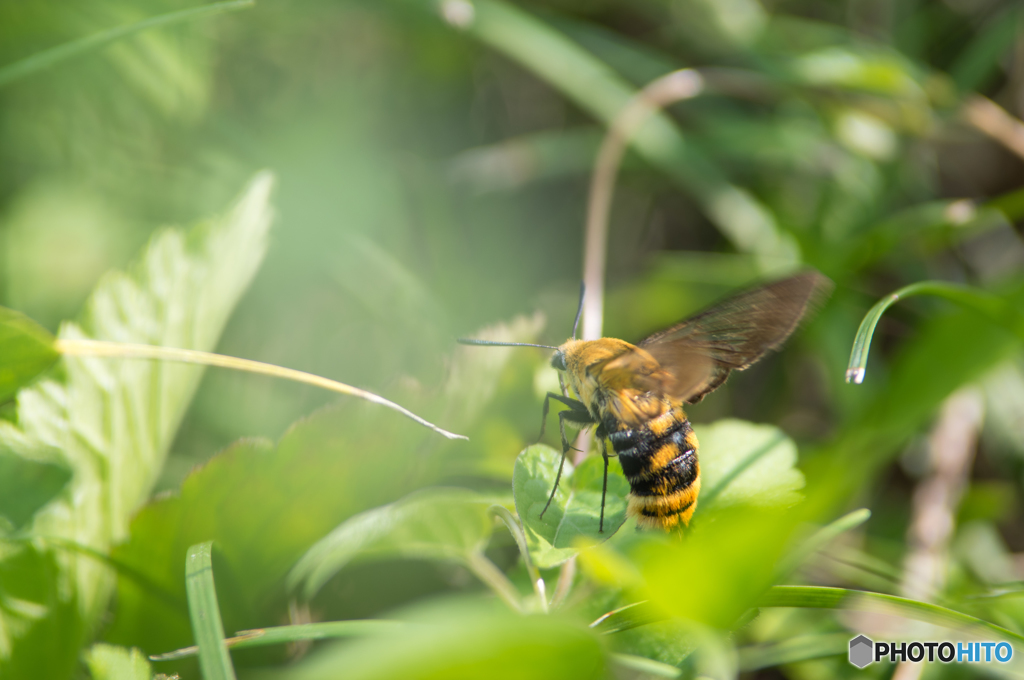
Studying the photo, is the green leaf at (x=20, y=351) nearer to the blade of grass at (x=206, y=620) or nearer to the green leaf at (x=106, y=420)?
the green leaf at (x=106, y=420)

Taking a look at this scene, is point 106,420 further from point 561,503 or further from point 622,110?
point 622,110

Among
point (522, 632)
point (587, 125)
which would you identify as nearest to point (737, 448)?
point (522, 632)

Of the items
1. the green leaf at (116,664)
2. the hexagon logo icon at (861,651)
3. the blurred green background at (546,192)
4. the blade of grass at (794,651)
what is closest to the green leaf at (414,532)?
the green leaf at (116,664)

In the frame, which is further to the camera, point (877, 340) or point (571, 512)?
point (877, 340)

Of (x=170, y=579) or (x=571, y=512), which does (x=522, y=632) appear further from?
(x=170, y=579)

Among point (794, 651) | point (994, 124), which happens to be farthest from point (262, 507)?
point (994, 124)

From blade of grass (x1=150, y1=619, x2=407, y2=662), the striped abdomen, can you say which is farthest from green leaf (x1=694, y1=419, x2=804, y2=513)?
blade of grass (x1=150, y1=619, x2=407, y2=662)

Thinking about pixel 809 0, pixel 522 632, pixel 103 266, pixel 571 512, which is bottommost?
pixel 522 632
